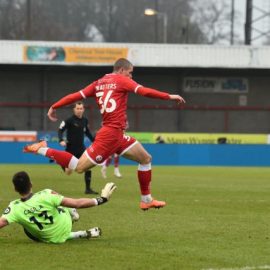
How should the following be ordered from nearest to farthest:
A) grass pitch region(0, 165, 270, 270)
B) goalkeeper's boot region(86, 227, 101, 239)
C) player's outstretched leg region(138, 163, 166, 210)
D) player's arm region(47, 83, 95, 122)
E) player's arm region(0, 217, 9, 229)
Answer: grass pitch region(0, 165, 270, 270) → player's arm region(0, 217, 9, 229) → goalkeeper's boot region(86, 227, 101, 239) → player's arm region(47, 83, 95, 122) → player's outstretched leg region(138, 163, 166, 210)

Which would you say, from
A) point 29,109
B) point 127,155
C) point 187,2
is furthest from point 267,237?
point 187,2

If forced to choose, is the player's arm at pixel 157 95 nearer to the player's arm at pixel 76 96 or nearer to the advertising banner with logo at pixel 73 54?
the player's arm at pixel 76 96

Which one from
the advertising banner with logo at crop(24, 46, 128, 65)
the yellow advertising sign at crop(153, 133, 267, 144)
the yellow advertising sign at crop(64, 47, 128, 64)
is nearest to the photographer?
the yellow advertising sign at crop(153, 133, 267, 144)

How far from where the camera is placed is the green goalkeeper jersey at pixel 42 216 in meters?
9.02

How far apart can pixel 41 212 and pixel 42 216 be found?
2.1 inches

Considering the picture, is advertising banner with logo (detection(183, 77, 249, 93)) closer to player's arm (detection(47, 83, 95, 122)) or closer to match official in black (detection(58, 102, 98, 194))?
match official in black (detection(58, 102, 98, 194))

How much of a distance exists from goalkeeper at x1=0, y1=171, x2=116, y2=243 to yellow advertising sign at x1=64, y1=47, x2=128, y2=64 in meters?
36.0

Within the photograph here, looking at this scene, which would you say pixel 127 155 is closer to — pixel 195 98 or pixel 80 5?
pixel 195 98

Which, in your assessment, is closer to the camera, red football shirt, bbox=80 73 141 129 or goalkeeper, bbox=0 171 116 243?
goalkeeper, bbox=0 171 116 243

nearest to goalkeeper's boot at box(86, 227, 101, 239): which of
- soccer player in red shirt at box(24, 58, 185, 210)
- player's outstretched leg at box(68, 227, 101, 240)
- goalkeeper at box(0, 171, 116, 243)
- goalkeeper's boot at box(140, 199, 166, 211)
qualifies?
player's outstretched leg at box(68, 227, 101, 240)

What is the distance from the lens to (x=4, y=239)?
32.2ft

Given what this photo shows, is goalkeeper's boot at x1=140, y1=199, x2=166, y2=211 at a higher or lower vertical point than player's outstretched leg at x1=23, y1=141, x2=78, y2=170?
lower

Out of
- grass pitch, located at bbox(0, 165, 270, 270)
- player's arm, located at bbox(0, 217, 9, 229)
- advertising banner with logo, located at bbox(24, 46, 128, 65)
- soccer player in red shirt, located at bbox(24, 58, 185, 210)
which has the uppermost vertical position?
advertising banner with logo, located at bbox(24, 46, 128, 65)

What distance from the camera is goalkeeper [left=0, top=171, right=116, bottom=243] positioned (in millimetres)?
8961
